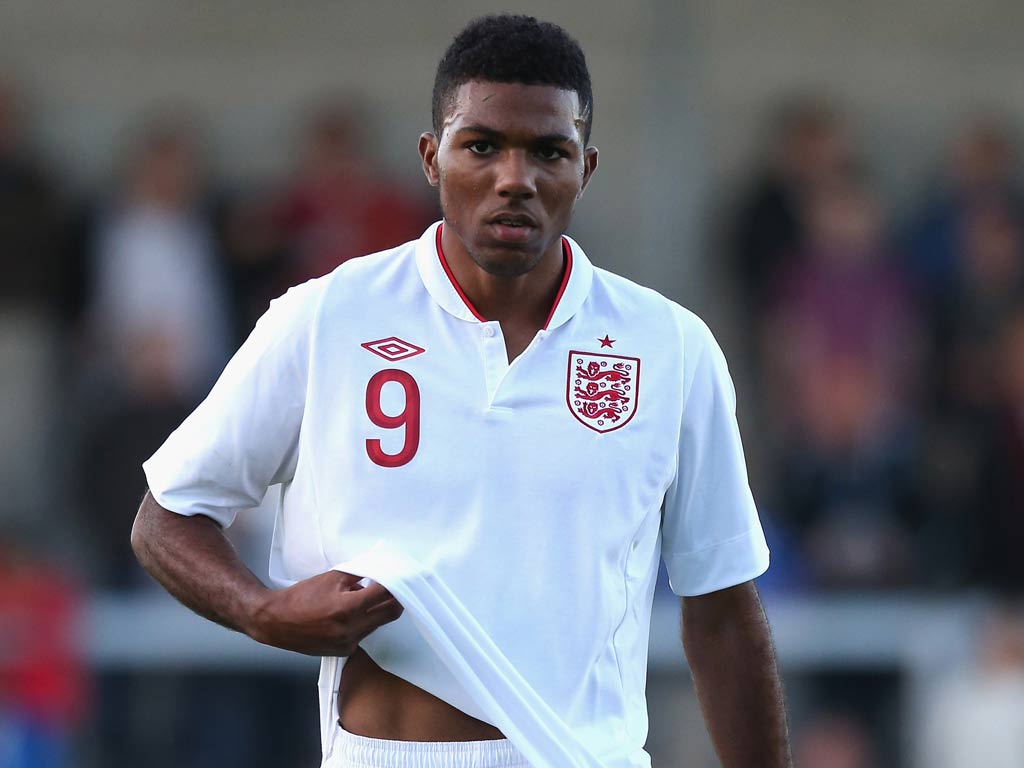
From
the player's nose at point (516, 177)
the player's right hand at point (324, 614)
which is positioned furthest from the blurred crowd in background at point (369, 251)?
the player's nose at point (516, 177)

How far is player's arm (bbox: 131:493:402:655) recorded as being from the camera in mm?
2822

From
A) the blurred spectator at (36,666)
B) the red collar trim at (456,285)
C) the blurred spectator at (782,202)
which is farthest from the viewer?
the blurred spectator at (782,202)

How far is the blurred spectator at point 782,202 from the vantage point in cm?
864

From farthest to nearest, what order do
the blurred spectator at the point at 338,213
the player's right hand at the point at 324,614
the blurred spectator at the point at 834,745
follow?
the blurred spectator at the point at 338,213 → the blurred spectator at the point at 834,745 → the player's right hand at the point at 324,614

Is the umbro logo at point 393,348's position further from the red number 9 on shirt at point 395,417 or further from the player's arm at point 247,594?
the player's arm at point 247,594

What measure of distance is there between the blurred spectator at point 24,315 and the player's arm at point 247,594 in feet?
17.3

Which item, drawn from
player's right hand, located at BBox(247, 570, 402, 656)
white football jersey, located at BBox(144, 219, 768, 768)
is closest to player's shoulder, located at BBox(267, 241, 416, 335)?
white football jersey, located at BBox(144, 219, 768, 768)

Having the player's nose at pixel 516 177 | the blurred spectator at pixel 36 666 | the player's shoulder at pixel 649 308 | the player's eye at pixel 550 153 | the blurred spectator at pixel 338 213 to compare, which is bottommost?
the blurred spectator at pixel 36 666

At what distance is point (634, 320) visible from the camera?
10.7ft

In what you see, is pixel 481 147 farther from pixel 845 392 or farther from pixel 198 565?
pixel 845 392

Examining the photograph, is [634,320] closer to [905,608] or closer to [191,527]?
[191,527]

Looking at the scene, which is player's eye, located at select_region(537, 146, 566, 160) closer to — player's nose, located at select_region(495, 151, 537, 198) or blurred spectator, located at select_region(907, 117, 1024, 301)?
player's nose, located at select_region(495, 151, 537, 198)

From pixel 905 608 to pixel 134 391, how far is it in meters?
3.46

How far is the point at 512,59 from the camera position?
3057mm
